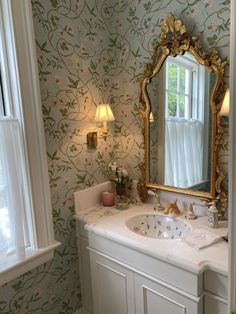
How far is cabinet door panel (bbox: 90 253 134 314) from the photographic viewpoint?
1.48m

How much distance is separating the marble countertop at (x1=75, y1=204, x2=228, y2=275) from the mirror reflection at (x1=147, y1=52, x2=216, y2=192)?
0.26 m

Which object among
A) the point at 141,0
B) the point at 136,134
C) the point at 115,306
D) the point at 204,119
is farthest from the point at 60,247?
the point at 141,0

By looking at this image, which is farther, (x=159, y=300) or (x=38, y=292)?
(x=38, y=292)

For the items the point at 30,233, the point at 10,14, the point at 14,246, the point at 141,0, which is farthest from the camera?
the point at 141,0

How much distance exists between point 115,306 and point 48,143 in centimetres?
106

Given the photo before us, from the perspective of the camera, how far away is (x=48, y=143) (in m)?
1.63

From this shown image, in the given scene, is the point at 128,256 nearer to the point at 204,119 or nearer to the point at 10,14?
the point at 204,119

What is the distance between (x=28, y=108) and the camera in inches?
57.9

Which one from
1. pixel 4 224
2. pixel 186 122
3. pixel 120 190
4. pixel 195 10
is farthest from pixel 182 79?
pixel 4 224

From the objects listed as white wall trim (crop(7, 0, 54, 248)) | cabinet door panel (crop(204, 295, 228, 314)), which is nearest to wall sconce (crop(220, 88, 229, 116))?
cabinet door panel (crop(204, 295, 228, 314))

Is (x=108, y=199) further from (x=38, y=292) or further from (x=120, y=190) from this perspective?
(x=38, y=292)

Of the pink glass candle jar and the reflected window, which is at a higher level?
the reflected window

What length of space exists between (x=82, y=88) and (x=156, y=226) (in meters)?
1.04

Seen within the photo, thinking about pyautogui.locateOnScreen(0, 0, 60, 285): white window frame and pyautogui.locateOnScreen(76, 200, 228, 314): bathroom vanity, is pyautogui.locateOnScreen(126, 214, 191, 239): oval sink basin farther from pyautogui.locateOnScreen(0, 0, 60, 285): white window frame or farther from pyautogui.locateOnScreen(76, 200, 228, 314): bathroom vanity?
pyautogui.locateOnScreen(0, 0, 60, 285): white window frame
